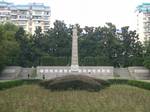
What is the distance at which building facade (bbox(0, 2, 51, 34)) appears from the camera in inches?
2608

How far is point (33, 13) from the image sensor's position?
67562 mm

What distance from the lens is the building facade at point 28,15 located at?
217 ft

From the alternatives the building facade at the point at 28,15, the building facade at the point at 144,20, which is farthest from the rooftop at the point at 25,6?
the building facade at the point at 144,20

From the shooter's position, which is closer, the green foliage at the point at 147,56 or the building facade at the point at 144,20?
the green foliage at the point at 147,56

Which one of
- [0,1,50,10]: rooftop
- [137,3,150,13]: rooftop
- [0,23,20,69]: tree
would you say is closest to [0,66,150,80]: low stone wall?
[0,23,20,69]: tree

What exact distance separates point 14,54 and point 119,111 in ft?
104

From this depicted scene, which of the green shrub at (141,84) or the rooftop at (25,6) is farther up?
the rooftop at (25,6)

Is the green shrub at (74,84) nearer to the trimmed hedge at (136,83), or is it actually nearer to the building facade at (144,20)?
the trimmed hedge at (136,83)

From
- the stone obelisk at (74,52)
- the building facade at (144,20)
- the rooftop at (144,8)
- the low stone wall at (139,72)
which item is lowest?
the low stone wall at (139,72)

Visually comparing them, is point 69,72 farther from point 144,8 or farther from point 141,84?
point 144,8

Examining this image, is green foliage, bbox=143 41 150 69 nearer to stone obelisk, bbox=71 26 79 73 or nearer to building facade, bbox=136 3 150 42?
stone obelisk, bbox=71 26 79 73

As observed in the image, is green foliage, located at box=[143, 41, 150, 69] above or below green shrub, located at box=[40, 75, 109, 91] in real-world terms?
above

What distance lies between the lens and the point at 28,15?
67.8 m

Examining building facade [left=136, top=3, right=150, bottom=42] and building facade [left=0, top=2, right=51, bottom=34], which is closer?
building facade [left=136, top=3, right=150, bottom=42]
